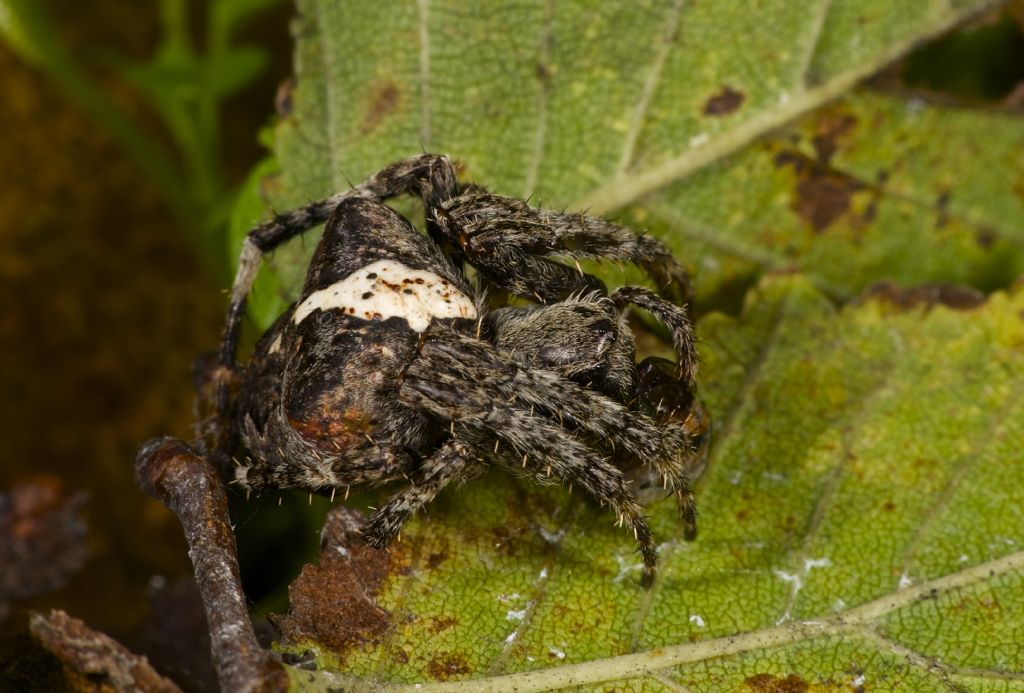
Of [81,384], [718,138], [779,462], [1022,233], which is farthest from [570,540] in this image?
[81,384]

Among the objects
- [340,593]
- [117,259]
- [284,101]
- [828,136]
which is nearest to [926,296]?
[828,136]

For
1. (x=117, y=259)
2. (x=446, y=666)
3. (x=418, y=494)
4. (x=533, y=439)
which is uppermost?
(x=533, y=439)

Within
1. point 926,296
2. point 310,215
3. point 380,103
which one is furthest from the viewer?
point 380,103

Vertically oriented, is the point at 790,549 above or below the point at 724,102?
below

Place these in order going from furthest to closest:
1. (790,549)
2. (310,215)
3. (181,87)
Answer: (181,87)
(310,215)
(790,549)

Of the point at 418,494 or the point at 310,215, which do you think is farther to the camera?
the point at 310,215

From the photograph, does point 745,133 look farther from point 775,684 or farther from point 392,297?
point 775,684
